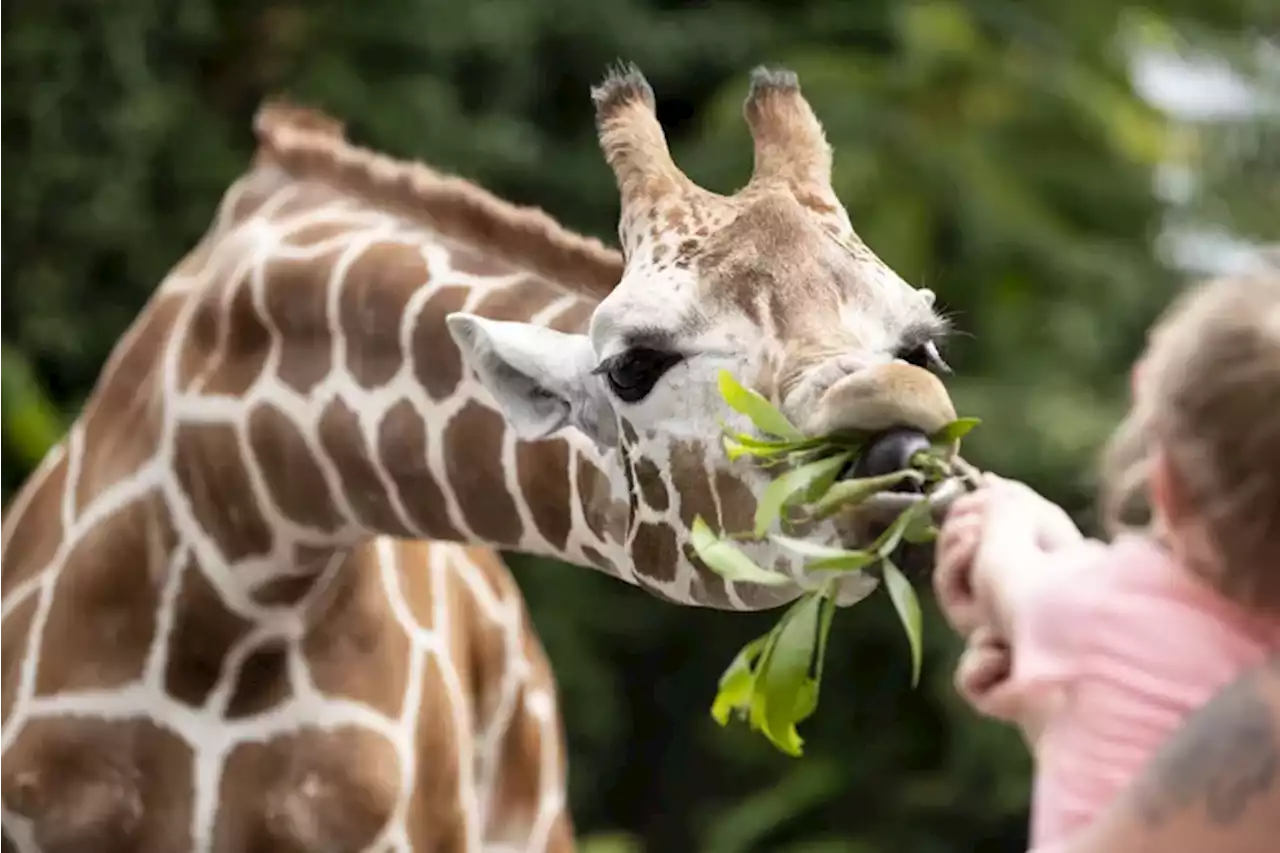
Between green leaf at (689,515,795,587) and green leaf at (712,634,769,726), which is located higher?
green leaf at (689,515,795,587)

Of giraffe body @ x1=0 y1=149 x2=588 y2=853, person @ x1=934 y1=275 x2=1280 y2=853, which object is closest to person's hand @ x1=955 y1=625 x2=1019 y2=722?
person @ x1=934 y1=275 x2=1280 y2=853

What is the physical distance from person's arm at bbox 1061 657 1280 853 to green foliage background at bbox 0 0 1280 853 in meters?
1.54

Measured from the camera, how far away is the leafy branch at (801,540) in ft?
2.61

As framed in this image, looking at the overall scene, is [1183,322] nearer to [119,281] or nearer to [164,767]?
[164,767]

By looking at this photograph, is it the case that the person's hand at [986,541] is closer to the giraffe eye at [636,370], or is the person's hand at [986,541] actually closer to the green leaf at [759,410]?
the green leaf at [759,410]

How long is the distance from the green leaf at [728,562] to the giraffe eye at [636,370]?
0.35 feet

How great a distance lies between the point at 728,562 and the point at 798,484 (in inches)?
2.3

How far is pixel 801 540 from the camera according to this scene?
0.86 meters

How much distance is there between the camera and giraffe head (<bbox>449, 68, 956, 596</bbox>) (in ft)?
2.95

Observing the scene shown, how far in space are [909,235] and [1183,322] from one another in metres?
1.61

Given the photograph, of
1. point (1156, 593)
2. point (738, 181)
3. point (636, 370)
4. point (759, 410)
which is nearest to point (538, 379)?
point (636, 370)

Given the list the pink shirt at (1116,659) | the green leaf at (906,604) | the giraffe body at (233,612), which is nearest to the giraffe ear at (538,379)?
the giraffe body at (233,612)

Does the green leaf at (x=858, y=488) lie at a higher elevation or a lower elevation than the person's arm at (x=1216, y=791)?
higher

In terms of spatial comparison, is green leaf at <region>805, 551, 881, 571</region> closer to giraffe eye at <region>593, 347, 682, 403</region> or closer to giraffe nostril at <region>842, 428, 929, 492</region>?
giraffe nostril at <region>842, 428, 929, 492</region>
